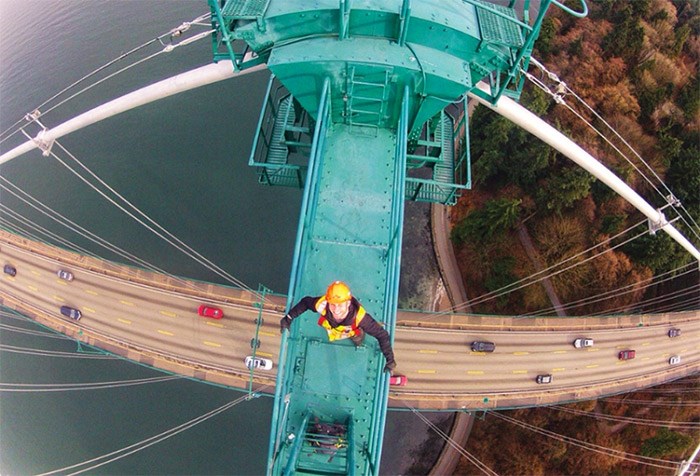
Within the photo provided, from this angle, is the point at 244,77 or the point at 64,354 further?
the point at 244,77

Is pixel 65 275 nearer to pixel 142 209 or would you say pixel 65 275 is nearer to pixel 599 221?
pixel 142 209

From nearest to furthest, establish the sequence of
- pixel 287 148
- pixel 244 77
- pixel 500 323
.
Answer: pixel 287 148
pixel 500 323
pixel 244 77

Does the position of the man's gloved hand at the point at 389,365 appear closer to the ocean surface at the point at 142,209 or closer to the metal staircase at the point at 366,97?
the metal staircase at the point at 366,97

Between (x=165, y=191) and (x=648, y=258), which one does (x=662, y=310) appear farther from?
(x=165, y=191)

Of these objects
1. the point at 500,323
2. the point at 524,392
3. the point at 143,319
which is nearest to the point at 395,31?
the point at 500,323

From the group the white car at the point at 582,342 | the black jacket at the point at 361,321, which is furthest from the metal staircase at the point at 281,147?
the white car at the point at 582,342

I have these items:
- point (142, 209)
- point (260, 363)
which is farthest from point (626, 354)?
point (142, 209)
